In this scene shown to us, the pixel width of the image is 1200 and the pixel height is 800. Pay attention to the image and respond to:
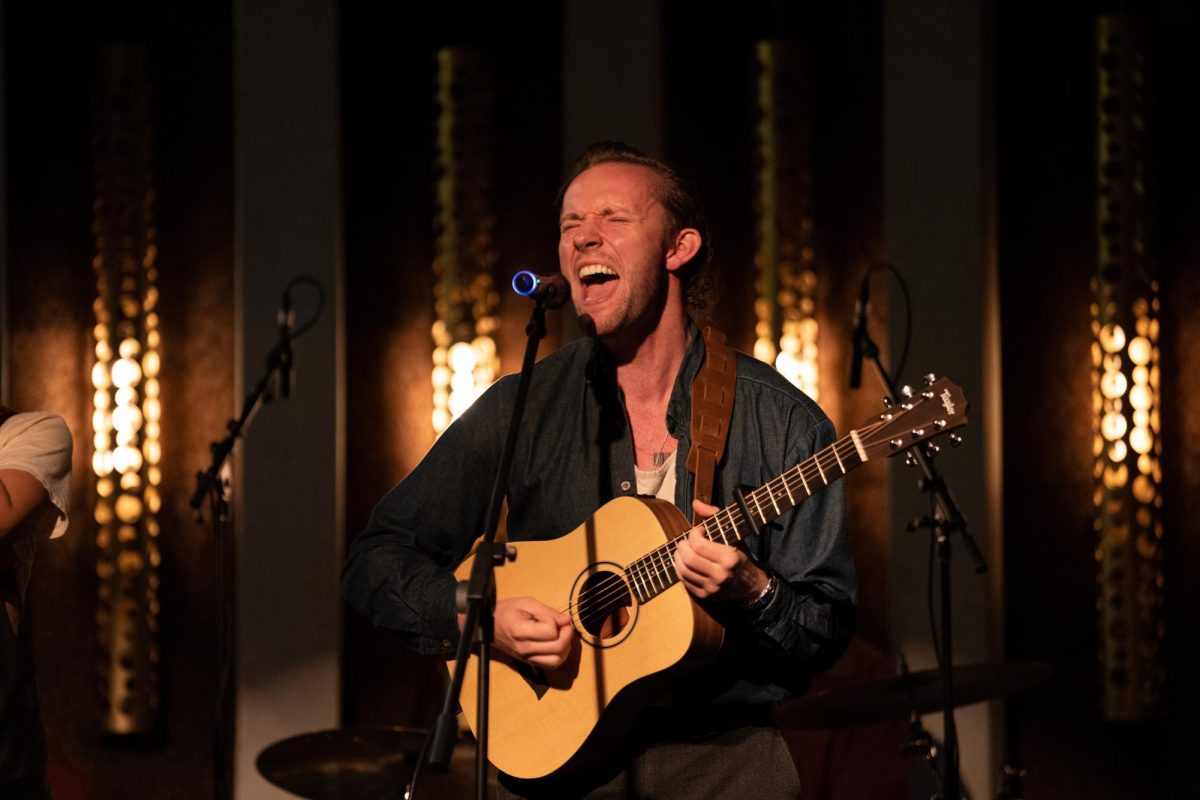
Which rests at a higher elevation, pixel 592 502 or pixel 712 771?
pixel 592 502

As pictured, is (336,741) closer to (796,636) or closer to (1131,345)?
(796,636)

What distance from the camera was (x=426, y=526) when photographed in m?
2.93

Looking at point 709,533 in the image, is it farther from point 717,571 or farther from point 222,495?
point 222,495

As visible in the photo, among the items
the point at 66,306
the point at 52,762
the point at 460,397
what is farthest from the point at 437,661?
the point at 66,306

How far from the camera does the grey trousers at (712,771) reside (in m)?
2.59

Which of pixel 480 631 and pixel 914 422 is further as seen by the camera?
pixel 914 422

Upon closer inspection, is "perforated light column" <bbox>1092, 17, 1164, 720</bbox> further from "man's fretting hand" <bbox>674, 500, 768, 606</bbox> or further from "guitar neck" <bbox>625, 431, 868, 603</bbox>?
"man's fretting hand" <bbox>674, 500, 768, 606</bbox>

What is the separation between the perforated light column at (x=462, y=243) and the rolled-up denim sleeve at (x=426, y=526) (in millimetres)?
2842

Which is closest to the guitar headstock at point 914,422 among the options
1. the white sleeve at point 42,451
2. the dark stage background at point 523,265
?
the white sleeve at point 42,451

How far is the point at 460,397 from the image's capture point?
19.0 feet

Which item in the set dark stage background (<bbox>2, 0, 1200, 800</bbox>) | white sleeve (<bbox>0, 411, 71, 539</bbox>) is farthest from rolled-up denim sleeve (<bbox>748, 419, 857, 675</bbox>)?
dark stage background (<bbox>2, 0, 1200, 800</bbox>)

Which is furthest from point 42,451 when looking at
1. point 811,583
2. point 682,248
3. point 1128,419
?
point 1128,419

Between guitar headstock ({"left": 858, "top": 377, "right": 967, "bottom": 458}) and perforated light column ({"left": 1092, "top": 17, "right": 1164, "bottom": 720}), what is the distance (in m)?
3.06

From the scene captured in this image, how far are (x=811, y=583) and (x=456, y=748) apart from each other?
1.93 metres
